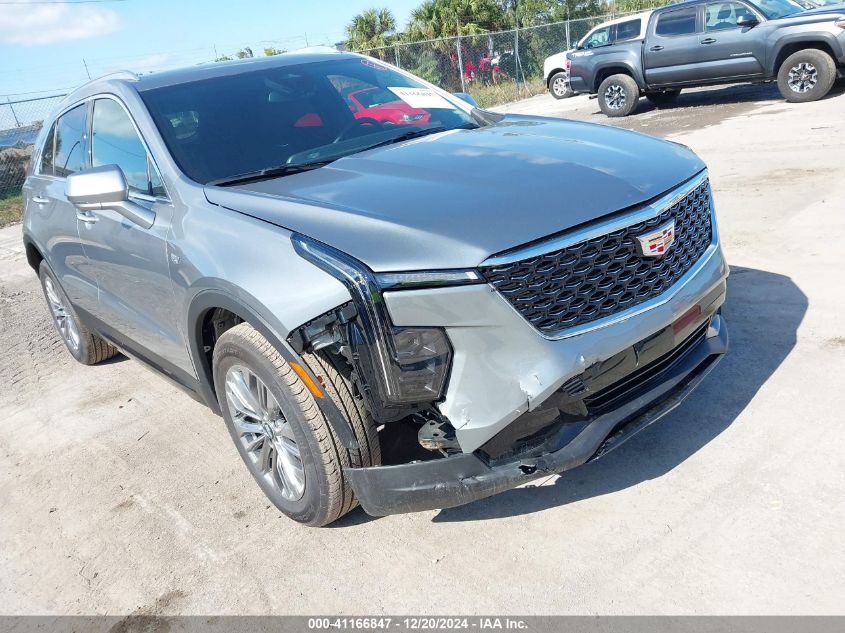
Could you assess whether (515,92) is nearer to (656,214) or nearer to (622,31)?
(622,31)

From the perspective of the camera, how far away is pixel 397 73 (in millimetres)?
4711

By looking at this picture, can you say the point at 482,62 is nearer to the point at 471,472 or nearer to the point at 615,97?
the point at 615,97

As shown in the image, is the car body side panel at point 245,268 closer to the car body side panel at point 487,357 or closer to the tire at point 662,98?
the car body side panel at point 487,357

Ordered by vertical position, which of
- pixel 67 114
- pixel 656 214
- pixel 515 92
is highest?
pixel 67 114

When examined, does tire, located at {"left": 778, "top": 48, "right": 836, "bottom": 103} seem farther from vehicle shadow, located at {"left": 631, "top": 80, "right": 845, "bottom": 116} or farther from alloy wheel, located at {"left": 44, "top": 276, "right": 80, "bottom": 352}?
alloy wheel, located at {"left": 44, "top": 276, "right": 80, "bottom": 352}

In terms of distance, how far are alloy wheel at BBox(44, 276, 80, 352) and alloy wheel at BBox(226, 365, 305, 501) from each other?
2.74 meters

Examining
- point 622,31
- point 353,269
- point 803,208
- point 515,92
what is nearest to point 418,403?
point 353,269

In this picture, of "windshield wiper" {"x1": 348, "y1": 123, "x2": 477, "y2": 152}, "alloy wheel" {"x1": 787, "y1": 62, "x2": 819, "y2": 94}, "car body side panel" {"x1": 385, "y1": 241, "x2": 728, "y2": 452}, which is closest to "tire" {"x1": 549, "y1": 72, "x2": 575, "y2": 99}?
"alloy wheel" {"x1": 787, "y1": 62, "x2": 819, "y2": 94}

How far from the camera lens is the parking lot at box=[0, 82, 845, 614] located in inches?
103

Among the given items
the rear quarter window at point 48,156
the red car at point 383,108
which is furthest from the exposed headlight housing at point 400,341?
the rear quarter window at point 48,156

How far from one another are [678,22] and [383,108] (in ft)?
36.2

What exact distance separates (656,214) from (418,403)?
112 cm

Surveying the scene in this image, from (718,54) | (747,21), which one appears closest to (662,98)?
(718,54)

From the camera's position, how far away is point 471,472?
8.50 ft
